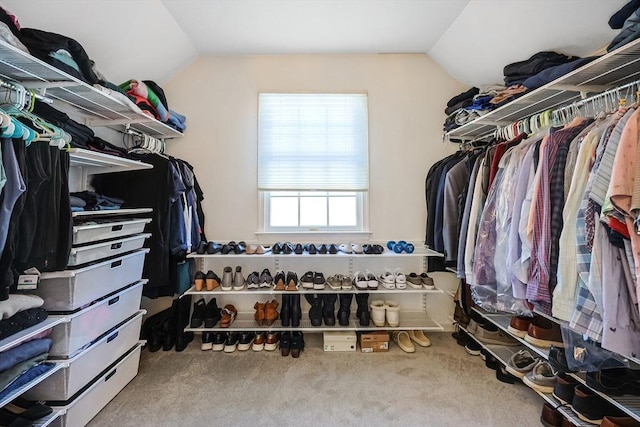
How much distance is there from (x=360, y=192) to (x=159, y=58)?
1.94 m

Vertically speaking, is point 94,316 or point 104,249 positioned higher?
point 104,249

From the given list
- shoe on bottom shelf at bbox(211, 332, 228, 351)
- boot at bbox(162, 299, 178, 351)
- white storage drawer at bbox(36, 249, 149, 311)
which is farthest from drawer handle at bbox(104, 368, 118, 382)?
shoe on bottom shelf at bbox(211, 332, 228, 351)

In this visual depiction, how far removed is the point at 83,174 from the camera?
1.93 m

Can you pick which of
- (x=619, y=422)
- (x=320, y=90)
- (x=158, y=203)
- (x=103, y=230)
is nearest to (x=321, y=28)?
(x=320, y=90)

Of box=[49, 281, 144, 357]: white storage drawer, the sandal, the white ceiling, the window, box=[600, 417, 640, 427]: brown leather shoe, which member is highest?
the white ceiling

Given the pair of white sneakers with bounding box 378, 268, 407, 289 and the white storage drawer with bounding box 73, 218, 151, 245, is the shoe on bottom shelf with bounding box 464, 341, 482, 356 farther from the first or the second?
the white storage drawer with bounding box 73, 218, 151, 245

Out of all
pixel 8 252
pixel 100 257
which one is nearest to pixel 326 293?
pixel 100 257

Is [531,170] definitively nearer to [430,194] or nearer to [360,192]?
[430,194]

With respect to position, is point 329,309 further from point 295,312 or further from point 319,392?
point 319,392

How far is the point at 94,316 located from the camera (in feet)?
4.68

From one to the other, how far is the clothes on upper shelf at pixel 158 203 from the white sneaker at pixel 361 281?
1291 mm

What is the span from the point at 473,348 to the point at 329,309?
1.10 m

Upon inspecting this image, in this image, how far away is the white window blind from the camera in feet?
8.14

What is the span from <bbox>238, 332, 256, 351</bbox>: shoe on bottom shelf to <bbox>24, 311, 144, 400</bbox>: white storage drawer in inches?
27.9
